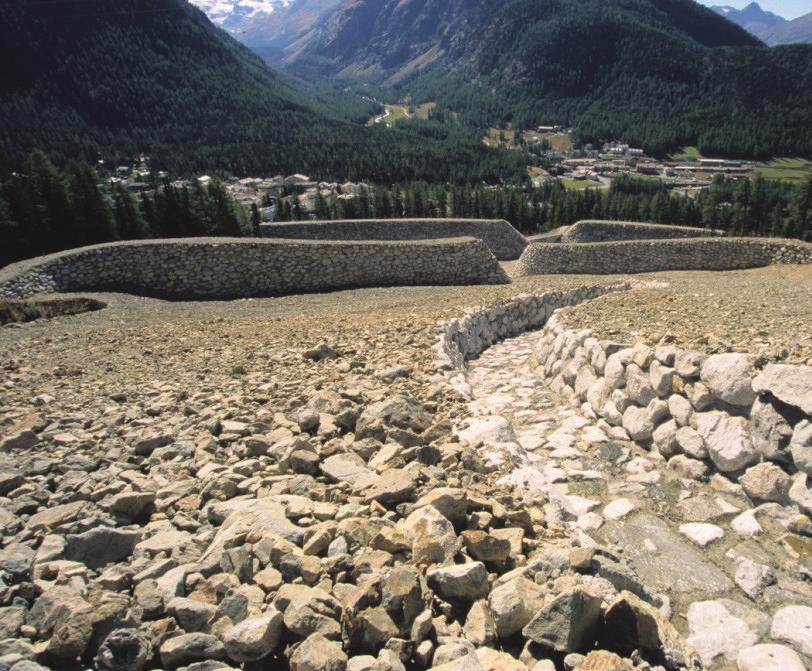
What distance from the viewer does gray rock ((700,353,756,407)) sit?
5.52 meters

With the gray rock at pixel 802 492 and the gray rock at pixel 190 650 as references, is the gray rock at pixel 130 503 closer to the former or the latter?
the gray rock at pixel 190 650

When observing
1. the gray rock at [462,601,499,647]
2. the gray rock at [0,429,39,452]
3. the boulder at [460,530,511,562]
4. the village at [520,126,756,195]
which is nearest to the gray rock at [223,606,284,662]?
the gray rock at [462,601,499,647]

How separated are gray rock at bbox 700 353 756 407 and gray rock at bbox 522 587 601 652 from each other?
3.79m

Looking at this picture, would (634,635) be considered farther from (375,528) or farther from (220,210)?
(220,210)

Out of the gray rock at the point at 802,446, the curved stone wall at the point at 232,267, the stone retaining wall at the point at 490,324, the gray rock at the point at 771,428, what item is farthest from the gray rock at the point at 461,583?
the curved stone wall at the point at 232,267

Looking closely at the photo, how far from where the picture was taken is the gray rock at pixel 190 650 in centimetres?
263

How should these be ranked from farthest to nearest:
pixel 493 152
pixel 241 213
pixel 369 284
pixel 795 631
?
pixel 493 152 < pixel 241 213 < pixel 369 284 < pixel 795 631

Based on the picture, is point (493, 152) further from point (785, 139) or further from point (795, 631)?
point (795, 631)

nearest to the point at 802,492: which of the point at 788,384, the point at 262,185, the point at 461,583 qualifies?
the point at 788,384

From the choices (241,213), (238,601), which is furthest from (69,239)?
(238,601)

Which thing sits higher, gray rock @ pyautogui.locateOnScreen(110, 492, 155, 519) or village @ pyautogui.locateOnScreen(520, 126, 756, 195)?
village @ pyautogui.locateOnScreen(520, 126, 756, 195)

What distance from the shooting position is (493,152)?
177000mm

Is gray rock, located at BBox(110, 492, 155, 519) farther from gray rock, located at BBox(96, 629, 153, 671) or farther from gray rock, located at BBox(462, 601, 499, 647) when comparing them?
gray rock, located at BBox(462, 601, 499, 647)

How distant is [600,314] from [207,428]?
9.26 meters
